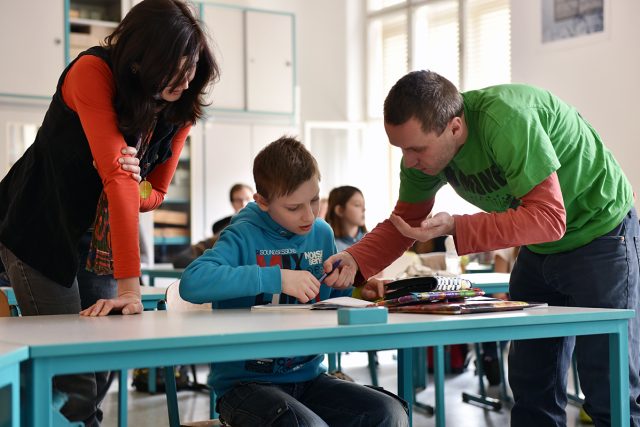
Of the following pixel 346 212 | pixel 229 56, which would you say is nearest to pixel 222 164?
pixel 229 56

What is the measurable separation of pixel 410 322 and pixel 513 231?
0.40 meters

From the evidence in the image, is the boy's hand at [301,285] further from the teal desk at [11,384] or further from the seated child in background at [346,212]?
the seated child in background at [346,212]

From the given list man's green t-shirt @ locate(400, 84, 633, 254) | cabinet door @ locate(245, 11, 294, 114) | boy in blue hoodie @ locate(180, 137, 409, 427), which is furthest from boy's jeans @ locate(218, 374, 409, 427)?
cabinet door @ locate(245, 11, 294, 114)

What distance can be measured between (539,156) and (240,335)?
2.61ft

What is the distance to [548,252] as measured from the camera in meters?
1.95

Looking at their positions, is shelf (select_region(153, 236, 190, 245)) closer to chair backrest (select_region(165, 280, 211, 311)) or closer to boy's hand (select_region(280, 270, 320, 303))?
chair backrest (select_region(165, 280, 211, 311))

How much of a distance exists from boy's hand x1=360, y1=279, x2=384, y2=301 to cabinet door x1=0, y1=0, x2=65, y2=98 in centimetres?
496

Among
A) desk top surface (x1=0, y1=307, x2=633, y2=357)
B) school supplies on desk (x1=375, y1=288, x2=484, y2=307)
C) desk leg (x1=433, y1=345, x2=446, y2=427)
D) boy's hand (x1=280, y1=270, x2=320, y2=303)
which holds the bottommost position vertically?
desk leg (x1=433, y1=345, x2=446, y2=427)

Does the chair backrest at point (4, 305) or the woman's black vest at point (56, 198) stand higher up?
the woman's black vest at point (56, 198)

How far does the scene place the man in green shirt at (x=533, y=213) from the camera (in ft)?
5.54

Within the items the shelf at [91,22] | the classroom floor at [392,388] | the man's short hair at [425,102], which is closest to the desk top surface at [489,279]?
the classroom floor at [392,388]

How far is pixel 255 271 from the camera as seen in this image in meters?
1.67

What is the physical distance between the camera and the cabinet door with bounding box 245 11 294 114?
7.21 metres

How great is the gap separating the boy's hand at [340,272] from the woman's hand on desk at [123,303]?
0.43 m
